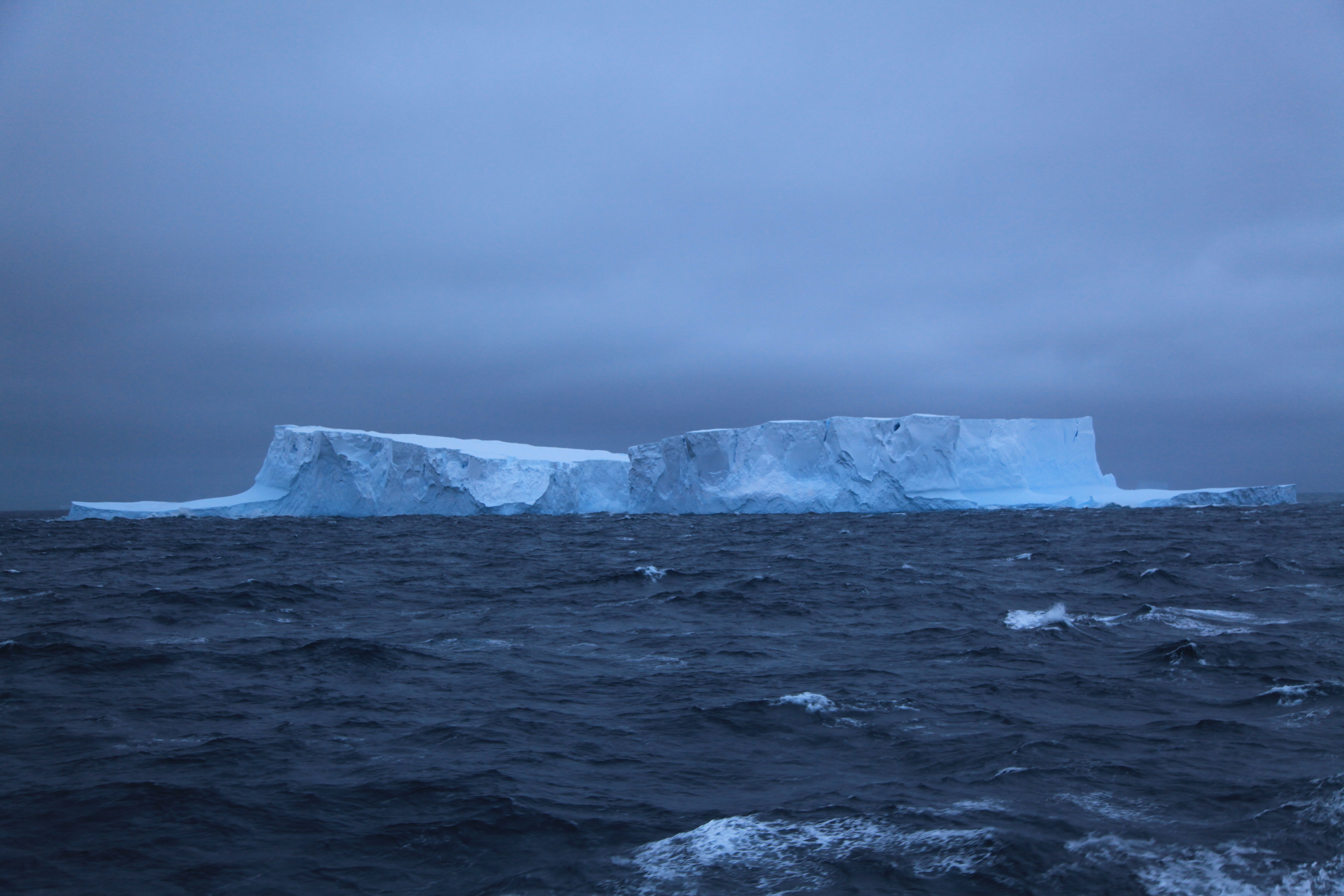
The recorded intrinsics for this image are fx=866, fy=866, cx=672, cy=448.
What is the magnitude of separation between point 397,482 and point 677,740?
35.5m

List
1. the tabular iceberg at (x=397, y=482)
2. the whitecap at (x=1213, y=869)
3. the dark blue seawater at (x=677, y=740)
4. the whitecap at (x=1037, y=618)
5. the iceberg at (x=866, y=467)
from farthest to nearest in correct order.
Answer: the tabular iceberg at (x=397, y=482)
the iceberg at (x=866, y=467)
the whitecap at (x=1037, y=618)
the dark blue seawater at (x=677, y=740)
the whitecap at (x=1213, y=869)

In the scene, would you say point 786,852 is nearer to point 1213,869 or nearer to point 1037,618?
point 1213,869

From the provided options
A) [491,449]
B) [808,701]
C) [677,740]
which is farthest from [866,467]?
[677,740]

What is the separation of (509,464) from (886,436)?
17.2 m

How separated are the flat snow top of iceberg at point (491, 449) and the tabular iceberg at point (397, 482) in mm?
164

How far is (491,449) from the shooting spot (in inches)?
1813

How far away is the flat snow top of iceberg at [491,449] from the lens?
39344 millimetres

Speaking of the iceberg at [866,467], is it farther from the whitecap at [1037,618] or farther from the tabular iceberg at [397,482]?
the whitecap at [1037,618]

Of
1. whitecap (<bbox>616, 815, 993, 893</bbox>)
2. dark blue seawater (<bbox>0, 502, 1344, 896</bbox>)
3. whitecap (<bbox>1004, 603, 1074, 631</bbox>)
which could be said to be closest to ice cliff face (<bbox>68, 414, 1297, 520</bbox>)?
dark blue seawater (<bbox>0, 502, 1344, 896</bbox>)

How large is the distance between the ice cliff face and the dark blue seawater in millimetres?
23453

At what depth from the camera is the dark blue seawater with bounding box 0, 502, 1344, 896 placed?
4.16m

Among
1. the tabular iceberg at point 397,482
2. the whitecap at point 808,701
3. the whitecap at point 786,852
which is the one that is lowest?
the whitecap at point 786,852

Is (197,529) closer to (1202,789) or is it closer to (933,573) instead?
(933,573)

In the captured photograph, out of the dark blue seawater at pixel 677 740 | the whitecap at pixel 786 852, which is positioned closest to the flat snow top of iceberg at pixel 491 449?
the dark blue seawater at pixel 677 740
